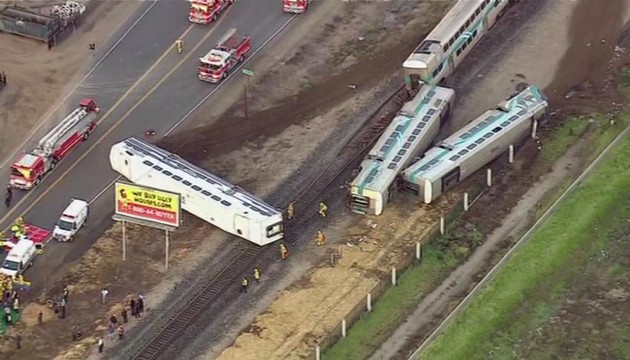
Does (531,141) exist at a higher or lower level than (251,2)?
lower

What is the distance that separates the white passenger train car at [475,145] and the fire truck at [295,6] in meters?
20.5

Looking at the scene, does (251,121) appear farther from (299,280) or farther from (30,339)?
(30,339)

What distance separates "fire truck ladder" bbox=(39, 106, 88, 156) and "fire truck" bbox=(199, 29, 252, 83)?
9.33 m

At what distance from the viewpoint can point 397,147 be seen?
82938 mm

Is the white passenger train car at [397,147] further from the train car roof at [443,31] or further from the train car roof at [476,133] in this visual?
the train car roof at [443,31]

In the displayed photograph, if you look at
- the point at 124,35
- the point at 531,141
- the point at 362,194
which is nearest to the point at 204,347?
the point at 362,194

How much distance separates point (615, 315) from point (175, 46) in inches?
1573

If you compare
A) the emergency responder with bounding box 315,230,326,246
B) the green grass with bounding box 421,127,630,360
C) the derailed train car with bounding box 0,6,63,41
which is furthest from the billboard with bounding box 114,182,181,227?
the derailed train car with bounding box 0,6,63,41

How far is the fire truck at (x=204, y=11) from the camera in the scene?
99.6 meters

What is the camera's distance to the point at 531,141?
3433 inches

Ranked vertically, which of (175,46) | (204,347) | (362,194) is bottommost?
(204,347)

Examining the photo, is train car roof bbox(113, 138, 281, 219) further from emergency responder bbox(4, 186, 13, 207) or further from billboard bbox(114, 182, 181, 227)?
emergency responder bbox(4, 186, 13, 207)

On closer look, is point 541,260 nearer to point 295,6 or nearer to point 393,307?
point 393,307

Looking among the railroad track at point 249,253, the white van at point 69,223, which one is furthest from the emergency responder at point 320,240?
the white van at point 69,223
